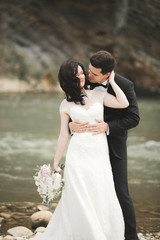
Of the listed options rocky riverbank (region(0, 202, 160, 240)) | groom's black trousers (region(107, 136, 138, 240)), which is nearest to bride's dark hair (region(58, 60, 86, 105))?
groom's black trousers (region(107, 136, 138, 240))

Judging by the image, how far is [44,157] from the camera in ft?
24.6

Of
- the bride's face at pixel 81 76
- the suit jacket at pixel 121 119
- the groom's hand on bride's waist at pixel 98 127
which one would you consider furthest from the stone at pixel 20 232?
the bride's face at pixel 81 76

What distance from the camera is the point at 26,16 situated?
3172 cm

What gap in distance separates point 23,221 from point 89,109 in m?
1.84

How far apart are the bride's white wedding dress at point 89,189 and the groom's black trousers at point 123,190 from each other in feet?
0.48

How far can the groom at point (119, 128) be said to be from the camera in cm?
296

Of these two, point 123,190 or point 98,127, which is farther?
point 123,190

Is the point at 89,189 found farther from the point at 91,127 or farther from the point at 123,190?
the point at 91,127

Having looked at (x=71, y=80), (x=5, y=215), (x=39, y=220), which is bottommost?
(x=5, y=215)

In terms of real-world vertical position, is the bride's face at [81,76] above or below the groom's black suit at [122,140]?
above

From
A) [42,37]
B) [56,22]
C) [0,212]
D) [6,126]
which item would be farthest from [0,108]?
[42,37]

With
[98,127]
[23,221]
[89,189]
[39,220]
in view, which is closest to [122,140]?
[98,127]

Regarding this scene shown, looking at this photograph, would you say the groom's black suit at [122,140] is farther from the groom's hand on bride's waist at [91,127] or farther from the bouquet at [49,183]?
the bouquet at [49,183]

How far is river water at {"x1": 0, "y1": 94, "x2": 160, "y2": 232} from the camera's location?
192 inches
